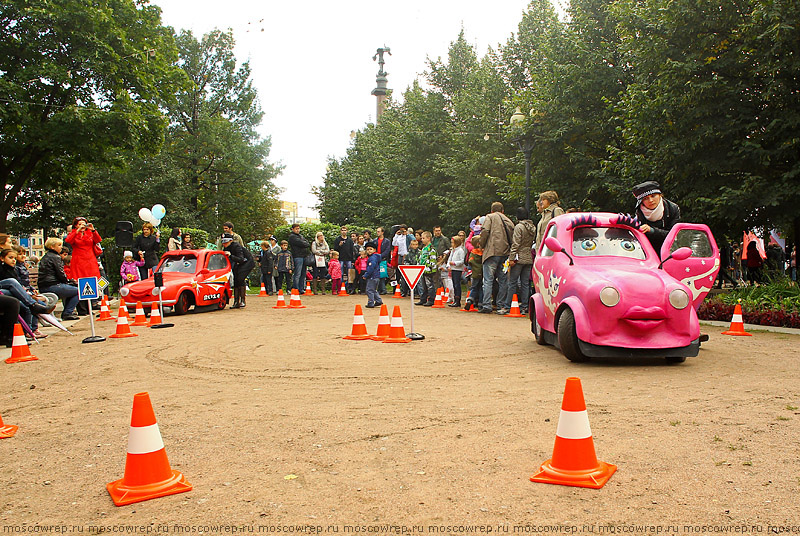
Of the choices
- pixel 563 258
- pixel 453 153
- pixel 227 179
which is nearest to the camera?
pixel 563 258

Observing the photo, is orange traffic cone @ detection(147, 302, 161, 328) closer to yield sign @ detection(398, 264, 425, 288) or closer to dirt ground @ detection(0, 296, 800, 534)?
dirt ground @ detection(0, 296, 800, 534)

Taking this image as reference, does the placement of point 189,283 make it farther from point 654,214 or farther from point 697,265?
point 697,265

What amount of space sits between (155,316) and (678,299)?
10.5 metres

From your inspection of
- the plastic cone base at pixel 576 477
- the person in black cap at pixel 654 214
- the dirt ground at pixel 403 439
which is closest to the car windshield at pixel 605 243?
the person in black cap at pixel 654 214

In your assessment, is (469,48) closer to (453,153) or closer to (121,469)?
(453,153)

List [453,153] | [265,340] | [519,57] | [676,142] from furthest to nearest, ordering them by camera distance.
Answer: [453,153]
[519,57]
[676,142]
[265,340]

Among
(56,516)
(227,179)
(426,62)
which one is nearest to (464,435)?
(56,516)

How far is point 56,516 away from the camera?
3.65 metres

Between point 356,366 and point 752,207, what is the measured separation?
11689mm

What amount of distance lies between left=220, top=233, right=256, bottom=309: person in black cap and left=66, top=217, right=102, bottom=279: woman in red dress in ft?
10.4

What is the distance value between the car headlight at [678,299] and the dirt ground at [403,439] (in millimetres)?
721

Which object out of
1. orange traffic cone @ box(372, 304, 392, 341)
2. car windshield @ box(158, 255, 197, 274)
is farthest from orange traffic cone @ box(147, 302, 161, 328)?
orange traffic cone @ box(372, 304, 392, 341)

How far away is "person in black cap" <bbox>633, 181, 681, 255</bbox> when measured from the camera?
919 centimetres

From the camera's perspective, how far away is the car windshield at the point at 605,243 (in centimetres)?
887
